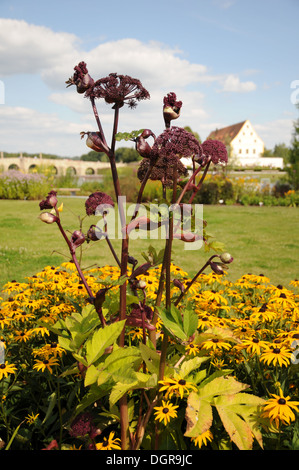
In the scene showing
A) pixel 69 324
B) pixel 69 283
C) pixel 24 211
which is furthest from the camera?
pixel 24 211

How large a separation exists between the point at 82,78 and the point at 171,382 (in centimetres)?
112

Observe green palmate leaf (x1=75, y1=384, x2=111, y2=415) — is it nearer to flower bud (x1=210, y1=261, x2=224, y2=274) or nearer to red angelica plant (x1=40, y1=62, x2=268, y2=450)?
red angelica plant (x1=40, y1=62, x2=268, y2=450)

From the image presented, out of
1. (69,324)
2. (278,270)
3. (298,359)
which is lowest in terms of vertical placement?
(278,270)

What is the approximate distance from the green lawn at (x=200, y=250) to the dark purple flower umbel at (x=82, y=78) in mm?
2187

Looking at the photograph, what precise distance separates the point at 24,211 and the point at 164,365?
37.9 feet

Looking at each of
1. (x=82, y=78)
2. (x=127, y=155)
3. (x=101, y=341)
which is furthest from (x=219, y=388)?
(x=127, y=155)

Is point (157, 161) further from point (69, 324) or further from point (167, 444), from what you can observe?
point (167, 444)

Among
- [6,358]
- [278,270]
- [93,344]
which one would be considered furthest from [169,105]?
[278,270]

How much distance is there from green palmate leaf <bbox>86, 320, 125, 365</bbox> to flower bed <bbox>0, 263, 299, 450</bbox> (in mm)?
84

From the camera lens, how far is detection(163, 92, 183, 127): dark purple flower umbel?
4.25 ft

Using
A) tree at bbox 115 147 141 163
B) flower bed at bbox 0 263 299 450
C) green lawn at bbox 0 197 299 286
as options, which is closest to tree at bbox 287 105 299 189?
green lawn at bbox 0 197 299 286

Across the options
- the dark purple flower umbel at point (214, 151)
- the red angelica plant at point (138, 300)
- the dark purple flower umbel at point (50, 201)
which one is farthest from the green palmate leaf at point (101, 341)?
the dark purple flower umbel at point (214, 151)

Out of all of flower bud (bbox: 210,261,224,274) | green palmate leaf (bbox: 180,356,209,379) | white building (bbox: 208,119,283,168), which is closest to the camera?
green palmate leaf (bbox: 180,356,209,379)

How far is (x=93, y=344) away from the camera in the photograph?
50.8 inches
